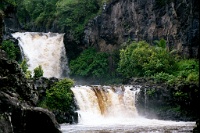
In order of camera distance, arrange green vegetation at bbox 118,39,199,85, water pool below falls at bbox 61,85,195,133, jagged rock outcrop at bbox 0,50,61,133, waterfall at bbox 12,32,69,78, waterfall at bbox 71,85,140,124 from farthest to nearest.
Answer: waterfall at bbox 12,32,69,78
green vegetation at bbox 118,39,199,85
waterfall at bbox 71,85,140,124
water pool below falls at bbox 61,85,195,133
jagged rock outcrop at bbox 0,50,61,133

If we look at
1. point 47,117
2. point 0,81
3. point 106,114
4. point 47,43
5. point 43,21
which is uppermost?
point 43,21

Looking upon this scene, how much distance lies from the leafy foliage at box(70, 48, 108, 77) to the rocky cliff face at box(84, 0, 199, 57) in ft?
4.45

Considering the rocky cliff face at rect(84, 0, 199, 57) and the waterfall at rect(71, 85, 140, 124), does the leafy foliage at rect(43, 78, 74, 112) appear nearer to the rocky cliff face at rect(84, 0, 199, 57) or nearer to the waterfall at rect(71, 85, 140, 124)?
the waterfall at rect(71, 85, 140, 124)

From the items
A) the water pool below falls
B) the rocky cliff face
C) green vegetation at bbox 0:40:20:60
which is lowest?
the water pool below falls

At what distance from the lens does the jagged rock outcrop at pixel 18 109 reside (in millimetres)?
16438

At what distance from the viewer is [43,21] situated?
5991 cm

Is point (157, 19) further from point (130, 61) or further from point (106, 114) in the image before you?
point (106, 114)

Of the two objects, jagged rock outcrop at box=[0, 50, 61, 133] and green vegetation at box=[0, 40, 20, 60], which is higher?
green vegetation at box=[0, 40, 20, 60]

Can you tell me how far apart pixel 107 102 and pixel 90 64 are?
53.7ft

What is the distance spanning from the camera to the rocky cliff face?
4089cm

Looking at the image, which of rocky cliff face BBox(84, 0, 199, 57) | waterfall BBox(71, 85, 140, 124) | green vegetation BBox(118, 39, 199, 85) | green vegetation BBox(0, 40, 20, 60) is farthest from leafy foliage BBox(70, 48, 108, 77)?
waterfall BBox(71, 85, 140, 124)

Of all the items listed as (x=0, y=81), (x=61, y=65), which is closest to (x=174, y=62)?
(x=61, y=65)

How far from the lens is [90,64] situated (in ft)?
166

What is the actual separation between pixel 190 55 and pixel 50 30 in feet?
81.1
